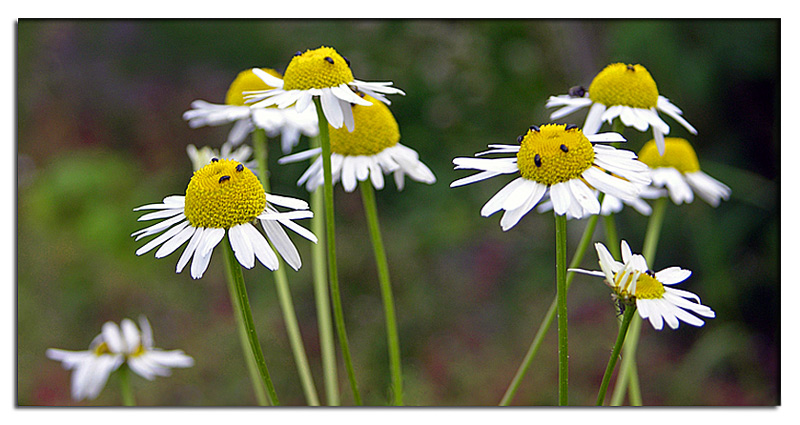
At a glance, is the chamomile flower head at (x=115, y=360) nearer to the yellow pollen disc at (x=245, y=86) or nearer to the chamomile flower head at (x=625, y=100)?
the yellow pollen disc at (x=245, y=86)

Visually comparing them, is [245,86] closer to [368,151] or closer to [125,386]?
[368,151]

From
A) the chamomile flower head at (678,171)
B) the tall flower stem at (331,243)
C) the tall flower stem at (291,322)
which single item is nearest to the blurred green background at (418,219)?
the chamomile flower head at (678,171)

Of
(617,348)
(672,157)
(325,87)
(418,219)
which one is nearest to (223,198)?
(325,87)

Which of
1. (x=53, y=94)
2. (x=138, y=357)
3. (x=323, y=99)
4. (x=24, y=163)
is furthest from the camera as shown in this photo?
(x=53, y=94)

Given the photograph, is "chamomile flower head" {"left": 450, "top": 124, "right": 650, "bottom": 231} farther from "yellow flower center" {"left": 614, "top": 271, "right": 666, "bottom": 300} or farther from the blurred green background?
the blurred green background

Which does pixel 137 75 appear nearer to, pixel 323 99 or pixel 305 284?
pixel 305 284
